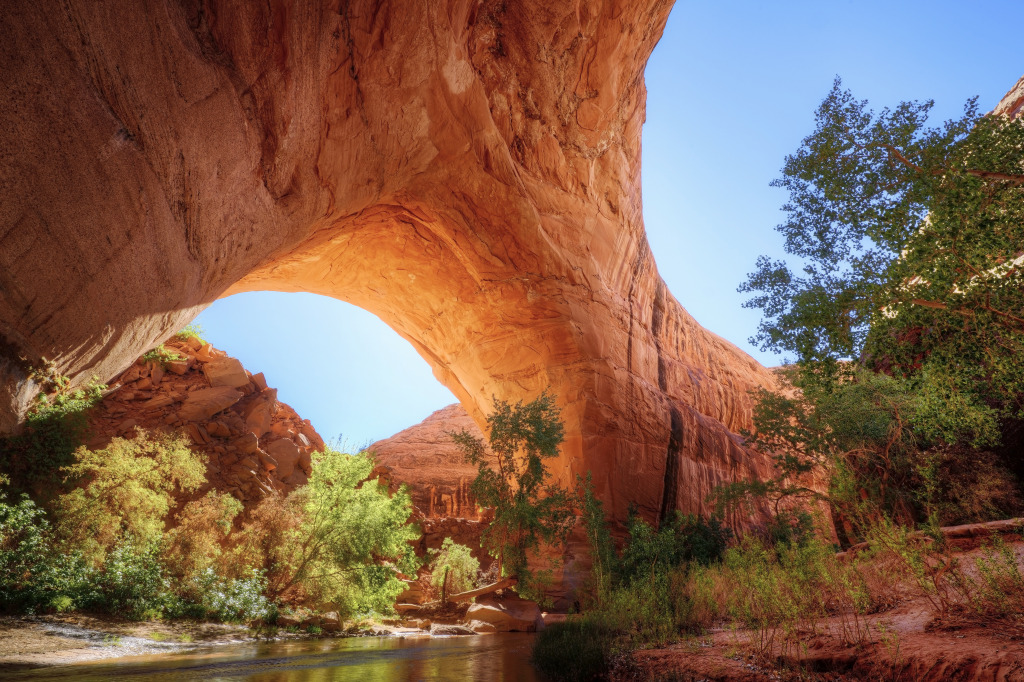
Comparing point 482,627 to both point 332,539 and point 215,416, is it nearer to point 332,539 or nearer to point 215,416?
point 332,539

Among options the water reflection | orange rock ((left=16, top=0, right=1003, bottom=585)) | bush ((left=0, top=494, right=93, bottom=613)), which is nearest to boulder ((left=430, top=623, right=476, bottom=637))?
the water reflection

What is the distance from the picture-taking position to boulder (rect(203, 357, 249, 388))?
19594mm

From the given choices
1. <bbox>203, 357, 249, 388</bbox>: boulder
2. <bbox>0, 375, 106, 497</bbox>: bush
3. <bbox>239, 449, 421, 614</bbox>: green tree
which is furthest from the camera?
<bbox>203, 357, 249, 388</bbox>: boulder

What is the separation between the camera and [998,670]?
317cm

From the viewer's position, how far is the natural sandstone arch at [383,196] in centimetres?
489

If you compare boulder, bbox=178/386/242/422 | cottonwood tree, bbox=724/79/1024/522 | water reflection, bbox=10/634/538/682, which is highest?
boulder, bbox=178/386/242/422

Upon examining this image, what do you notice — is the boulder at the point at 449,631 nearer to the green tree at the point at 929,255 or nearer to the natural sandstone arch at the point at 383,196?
the natural sandstone arch at the point at 383,196

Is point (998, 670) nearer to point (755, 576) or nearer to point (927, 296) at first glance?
point (755, 576)

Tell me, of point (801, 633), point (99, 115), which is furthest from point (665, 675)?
Answer: point (99, 115)

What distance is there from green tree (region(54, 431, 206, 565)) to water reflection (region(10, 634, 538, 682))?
475 centimetres

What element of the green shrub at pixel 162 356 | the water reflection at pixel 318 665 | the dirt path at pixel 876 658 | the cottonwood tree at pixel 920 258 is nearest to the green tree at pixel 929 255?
the cottonwood tree at pixel 920 258

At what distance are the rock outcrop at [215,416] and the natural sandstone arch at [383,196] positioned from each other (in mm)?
4655

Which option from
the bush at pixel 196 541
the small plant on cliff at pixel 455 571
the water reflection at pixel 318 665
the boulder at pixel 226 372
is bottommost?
the water reflection at pixel 318 665

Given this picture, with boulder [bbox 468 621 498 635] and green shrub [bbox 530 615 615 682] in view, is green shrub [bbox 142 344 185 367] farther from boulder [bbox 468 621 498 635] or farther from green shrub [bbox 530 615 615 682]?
green shrub [bbox 530 615 615 682]
